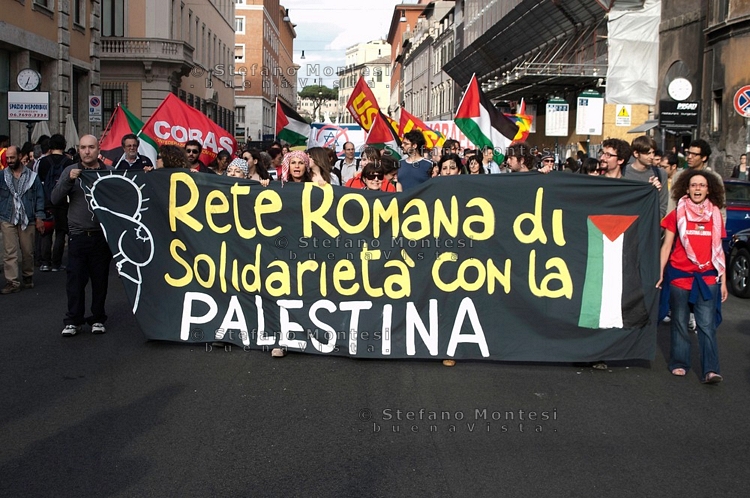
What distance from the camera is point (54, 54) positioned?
90.6ft

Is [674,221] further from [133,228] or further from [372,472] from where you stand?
Answer: [133,228]

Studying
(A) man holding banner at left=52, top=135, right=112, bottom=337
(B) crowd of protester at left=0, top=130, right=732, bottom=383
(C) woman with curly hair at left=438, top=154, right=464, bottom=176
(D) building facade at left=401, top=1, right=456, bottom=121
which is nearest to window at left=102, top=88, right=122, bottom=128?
(B) crowd of protester at left=0, top=130, right=732, bottom=383

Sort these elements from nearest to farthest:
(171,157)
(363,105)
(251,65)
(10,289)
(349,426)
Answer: (349,426)
(171,157)
(10,289)
(363,105)
(251,65)

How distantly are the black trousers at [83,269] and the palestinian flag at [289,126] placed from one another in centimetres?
1090

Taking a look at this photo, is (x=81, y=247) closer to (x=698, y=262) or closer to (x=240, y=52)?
(x=698, y=262)

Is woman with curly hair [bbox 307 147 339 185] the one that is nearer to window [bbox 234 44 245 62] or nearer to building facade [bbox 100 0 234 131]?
building facade [bbox 100 0 234 131]

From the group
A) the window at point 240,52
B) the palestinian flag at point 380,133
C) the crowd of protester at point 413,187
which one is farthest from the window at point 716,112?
the window at point 240,52

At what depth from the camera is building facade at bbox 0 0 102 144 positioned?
24.8 m

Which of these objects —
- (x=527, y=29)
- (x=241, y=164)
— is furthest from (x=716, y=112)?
(x=241, y=164)

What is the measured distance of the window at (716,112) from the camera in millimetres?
29047

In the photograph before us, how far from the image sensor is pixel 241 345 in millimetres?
7656

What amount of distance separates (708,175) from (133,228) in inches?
190

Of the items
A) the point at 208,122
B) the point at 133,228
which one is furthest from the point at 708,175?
the point at 208,122

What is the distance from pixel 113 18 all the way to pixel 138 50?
1839 mm
